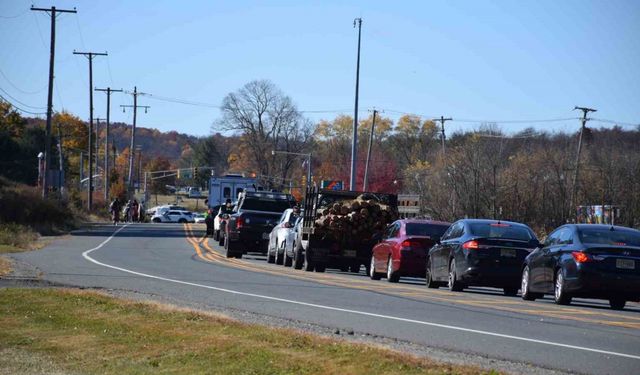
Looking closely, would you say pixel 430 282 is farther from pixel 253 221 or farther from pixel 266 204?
pixel 266 204

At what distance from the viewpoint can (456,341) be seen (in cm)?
1265

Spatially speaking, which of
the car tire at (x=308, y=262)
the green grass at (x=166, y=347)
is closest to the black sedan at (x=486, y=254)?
the car tire at (x=308, y=262)

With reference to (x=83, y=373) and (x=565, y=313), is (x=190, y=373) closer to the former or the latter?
(x=83, y=373)

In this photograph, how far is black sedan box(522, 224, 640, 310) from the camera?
1820cm

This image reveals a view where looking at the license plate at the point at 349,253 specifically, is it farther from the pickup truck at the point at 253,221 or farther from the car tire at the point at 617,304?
the car tire at the point at 617,304

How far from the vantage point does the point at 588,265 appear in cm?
1827

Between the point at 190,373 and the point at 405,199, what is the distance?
113 feet

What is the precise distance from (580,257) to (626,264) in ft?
2.51

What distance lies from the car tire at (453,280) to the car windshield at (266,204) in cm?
1601

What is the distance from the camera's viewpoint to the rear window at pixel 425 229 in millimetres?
25188

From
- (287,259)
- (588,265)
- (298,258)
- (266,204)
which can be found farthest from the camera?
(266,204)

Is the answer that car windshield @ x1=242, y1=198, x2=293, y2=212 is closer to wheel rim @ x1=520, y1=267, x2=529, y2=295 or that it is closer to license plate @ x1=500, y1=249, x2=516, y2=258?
license plate @ x1=500, y1=249, x2=516, y2=258

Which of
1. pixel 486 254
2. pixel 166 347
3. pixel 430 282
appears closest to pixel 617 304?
pixel 486 254

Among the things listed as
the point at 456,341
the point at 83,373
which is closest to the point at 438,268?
the point at 456,341
